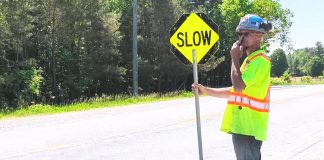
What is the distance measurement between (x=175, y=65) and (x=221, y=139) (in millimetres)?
32273

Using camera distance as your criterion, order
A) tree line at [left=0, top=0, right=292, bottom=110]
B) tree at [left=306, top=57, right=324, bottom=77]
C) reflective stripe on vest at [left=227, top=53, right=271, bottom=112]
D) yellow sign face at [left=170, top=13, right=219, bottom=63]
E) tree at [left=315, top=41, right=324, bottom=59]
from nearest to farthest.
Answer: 1. reflective stripe on vest at [left=227, top=53, right=271, bottom=112]
2. yellow sign face at [left=170, top=13, right=219, bottom=63]
3. tree line at [left=0, top=0, right=292, bottom=110]
4. tree at [left=306, top=57, right=324, bottom=77]
5. tree at [left=315, top=41, right=324, bottom=59]

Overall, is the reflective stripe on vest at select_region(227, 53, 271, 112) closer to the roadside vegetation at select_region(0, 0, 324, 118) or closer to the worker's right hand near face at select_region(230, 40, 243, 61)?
the worker's right hand near face at select_region(230, 40, 243, 61)

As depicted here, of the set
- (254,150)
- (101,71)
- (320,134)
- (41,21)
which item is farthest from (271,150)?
(101,71)

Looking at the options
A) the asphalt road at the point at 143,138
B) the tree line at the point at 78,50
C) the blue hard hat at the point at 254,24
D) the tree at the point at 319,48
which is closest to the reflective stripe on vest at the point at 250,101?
the blue hard hat at the point at 254,24

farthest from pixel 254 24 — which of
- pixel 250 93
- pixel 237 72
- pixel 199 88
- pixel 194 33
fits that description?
pixel 194 33

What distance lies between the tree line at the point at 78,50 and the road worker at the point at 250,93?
21.2 meters

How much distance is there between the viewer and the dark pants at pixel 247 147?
3.88 m

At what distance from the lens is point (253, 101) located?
3.86 m

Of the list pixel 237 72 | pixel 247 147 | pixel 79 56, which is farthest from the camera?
pixel 79 56

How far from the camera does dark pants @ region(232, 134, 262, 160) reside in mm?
3877

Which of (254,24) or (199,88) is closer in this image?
(254,24)

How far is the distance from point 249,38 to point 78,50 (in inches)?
1318

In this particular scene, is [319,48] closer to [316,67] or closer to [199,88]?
[316,67]

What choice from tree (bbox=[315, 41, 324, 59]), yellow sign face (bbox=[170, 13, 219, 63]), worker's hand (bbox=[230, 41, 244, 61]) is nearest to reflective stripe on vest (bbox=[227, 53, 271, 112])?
worker's hand (bbox=[230, 41, 244, 61])
